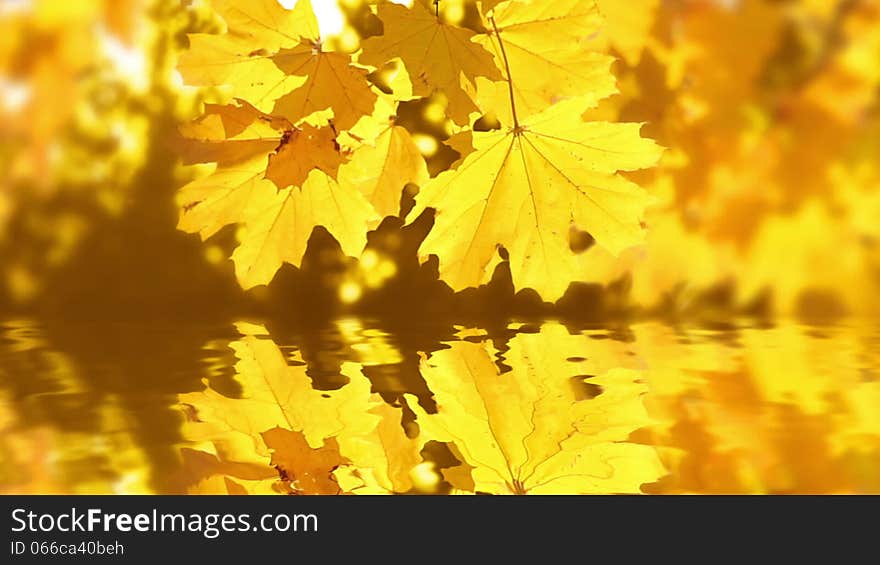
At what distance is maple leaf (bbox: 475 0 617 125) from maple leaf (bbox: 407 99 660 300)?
0.02m

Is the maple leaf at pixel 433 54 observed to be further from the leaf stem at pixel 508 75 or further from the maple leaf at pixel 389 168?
the maple leaf at pixel 389 168

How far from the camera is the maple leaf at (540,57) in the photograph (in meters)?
0.60

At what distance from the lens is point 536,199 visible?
2.06 feet

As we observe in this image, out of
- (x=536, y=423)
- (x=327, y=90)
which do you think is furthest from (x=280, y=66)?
(x=536, y=423)

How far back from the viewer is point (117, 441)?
507mm

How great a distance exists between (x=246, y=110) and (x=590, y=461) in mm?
335

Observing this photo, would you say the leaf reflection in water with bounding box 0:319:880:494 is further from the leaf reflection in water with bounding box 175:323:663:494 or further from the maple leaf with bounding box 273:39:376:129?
the maple leaf with bounding box 273:39:376:129

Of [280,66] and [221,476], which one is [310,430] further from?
[280,66]

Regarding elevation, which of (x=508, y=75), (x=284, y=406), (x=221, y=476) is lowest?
(x=221, y=476)

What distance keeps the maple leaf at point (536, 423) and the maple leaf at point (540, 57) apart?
18cm

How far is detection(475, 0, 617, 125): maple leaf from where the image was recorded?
1.95 ft

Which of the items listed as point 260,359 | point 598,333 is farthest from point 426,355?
point 598,333

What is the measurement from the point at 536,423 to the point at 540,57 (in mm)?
226
